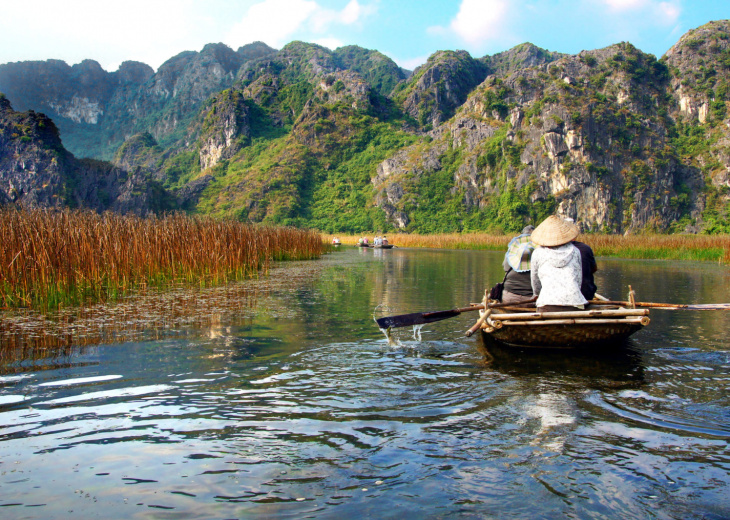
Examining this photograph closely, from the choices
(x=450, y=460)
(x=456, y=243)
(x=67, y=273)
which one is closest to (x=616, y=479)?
(x=450, y=460)

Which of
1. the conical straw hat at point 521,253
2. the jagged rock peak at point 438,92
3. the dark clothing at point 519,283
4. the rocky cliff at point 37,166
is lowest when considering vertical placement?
the dark clothing at point 519,283

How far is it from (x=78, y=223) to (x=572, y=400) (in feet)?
30.3

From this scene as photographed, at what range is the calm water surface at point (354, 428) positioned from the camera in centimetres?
280

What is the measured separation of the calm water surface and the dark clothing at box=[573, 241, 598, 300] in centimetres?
90

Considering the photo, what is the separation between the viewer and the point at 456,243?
42.5m

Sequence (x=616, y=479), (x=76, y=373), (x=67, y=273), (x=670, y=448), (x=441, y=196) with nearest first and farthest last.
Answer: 1. (x=616, y=479)
2. (x=670, y=448)
3. (x=76, y=373)
4. (x=67, y=273)
5. (x=441, y=196)

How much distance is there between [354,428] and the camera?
12.5ft

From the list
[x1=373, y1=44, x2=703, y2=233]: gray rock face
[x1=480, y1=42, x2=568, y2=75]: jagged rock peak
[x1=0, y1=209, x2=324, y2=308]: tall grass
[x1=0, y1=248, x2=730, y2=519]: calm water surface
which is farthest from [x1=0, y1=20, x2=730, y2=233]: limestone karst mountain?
[x1=0, y1=248, x2=730, y2=519]: calm water surface

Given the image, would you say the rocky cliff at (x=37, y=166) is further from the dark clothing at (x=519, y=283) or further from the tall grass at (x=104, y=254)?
the dark clothing at (x=519, y=283)

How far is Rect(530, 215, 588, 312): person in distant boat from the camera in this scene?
6305 mm

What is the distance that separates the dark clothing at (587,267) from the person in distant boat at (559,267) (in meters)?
0.26

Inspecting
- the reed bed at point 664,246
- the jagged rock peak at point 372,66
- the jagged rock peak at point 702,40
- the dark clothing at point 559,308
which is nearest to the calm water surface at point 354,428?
the dark clothing at point 559,308

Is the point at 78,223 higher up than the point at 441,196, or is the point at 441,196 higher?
the point at 441,196

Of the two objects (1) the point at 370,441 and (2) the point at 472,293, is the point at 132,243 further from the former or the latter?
(1) the point at 370,441
